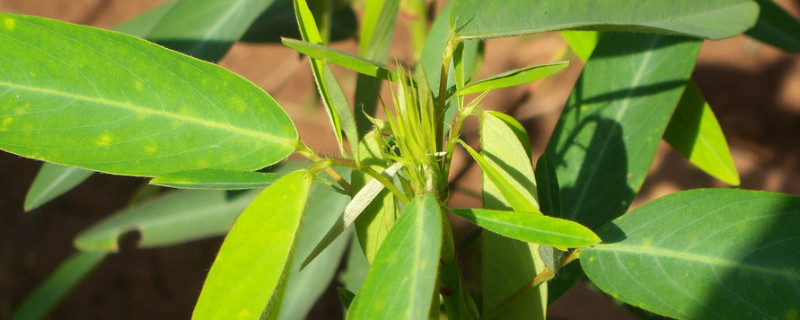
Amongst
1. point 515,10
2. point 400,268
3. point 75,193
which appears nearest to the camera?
point 400,268

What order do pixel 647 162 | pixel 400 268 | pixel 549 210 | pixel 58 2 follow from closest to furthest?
1. pixel 400 268
2. pixel 549 210
3. pixel 647 162
4. pixel 58 2

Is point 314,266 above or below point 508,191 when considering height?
below

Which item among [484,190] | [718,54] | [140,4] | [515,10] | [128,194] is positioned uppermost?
[515,10]

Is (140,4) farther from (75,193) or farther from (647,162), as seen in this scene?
(647,162)

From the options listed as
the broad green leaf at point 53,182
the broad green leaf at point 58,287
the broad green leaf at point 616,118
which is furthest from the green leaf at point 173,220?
the broad green leaf at point 616,118

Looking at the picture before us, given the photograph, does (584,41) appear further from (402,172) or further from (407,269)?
(407,269)

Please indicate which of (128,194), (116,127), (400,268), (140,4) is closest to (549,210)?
(400,268)

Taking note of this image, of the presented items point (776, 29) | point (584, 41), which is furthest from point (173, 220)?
point (776, 29)

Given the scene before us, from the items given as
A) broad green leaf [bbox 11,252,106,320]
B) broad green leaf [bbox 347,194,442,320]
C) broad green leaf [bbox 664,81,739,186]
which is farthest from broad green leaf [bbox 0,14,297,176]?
broad green leaf [bbox 11,252,106,320]
